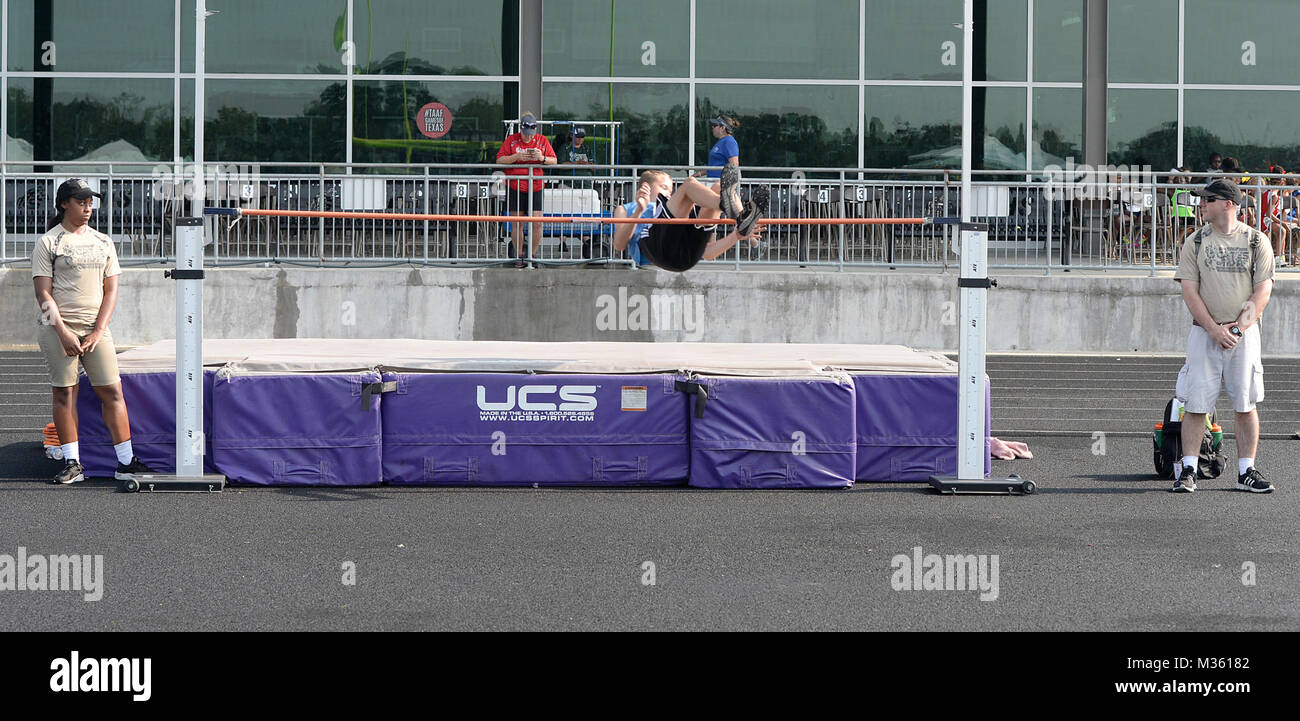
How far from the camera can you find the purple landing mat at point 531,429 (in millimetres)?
10016

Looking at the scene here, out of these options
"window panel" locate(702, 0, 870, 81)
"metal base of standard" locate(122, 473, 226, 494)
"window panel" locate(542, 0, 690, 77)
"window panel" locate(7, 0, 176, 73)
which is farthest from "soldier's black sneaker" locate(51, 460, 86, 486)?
"window panel" locate(702, 0, 870, 81)

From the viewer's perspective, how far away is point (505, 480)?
1012cm

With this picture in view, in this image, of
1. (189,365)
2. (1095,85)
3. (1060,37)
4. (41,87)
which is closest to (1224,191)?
(189,365)

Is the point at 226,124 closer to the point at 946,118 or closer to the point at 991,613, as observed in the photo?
the point at 946,118

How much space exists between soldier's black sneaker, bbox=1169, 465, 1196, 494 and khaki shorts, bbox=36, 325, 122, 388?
7370mm

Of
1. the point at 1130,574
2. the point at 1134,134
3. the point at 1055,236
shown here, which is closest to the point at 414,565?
the point at 1130,574

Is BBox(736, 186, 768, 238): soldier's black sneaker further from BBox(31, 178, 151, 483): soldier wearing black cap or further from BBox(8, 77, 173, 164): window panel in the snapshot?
BBox(8, 77, 173, 164): window panel

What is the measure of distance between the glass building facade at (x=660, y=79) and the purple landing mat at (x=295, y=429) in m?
14.2

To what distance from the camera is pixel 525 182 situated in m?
17.7

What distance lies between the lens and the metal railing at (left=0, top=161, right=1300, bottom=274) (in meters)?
17.4

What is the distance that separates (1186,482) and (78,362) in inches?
304

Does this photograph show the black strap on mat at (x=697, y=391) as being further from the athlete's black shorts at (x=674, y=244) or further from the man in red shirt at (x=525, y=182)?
the man in red shirt at (x=525, y=182)

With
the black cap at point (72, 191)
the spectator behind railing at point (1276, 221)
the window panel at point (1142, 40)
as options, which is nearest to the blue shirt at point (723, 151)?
the black cap at point (72, 191)

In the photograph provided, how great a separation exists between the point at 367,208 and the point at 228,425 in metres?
8.32
